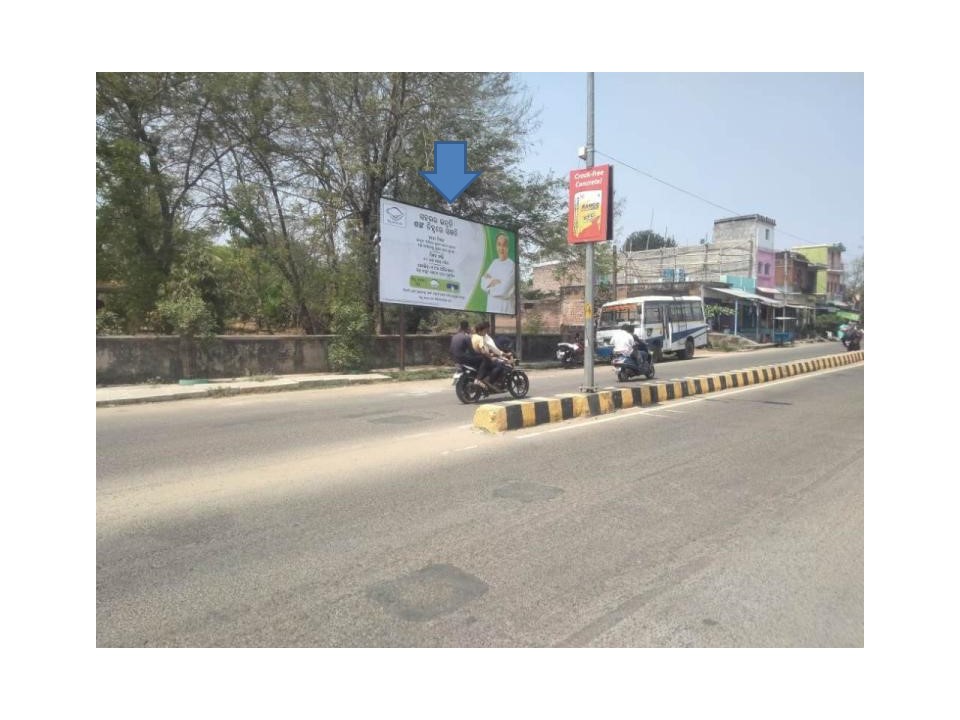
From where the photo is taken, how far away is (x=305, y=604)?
3111mm

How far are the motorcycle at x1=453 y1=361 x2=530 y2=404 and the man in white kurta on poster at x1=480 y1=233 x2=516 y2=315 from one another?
7900mm

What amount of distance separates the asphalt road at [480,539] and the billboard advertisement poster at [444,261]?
8828 millimetres

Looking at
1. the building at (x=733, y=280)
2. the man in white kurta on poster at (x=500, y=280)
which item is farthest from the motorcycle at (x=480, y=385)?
the building at (x=733, y=280)

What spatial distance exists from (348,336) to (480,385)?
652 cm

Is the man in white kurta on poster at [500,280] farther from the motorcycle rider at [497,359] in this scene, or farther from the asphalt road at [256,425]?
the motorcycle rider at [497,359]

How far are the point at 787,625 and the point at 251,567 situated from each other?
120 inches

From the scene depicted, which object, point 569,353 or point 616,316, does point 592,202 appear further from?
point 616,316

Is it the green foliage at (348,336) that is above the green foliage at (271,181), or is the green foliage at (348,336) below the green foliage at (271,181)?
below

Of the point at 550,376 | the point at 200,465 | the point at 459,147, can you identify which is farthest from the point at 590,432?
the point at 459,147

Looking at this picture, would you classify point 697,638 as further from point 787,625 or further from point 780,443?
point 780,443

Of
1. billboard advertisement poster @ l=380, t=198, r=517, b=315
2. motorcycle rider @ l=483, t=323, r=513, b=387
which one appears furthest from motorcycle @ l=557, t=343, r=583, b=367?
motorcycle rider @ l=483, t=323, r=513, b=387

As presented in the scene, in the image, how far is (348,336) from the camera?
15969 mm

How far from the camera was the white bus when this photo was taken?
20953mm

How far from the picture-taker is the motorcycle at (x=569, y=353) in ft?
66.1
